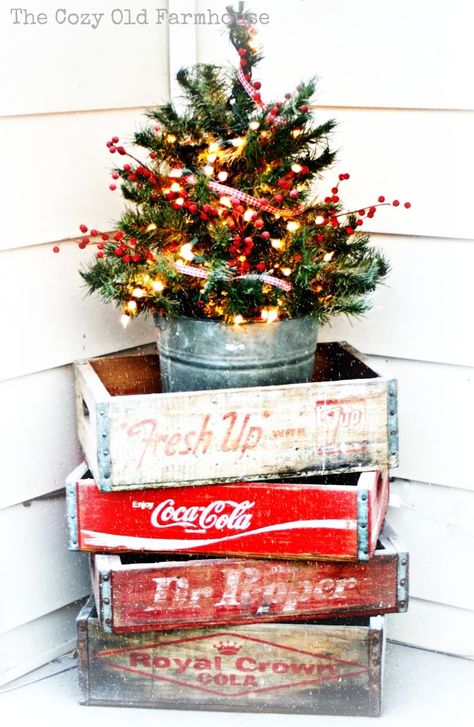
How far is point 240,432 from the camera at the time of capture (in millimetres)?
1926

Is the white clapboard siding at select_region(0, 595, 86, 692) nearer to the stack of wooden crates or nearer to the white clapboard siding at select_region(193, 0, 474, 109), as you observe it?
the stack of wooden crates

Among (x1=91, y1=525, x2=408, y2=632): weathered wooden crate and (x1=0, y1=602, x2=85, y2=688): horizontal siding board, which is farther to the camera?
(x1=0, y1=602, x2=85, y2=688): horizontal siding board

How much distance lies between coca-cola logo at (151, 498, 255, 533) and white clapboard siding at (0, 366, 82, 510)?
0.33 m

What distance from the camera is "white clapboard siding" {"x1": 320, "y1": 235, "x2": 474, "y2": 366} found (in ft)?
7.16

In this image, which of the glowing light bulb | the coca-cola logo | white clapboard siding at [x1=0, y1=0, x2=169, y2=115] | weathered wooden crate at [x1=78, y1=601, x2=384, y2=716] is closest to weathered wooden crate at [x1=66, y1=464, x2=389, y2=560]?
the coca-cola logo

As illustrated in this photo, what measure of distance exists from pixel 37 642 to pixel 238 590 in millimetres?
516

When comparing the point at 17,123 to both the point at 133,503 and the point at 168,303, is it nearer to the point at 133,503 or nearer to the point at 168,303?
the point at 168,303

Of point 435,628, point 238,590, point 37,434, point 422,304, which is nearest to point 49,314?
point 37,434

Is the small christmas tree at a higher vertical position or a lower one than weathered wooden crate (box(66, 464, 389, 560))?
higher

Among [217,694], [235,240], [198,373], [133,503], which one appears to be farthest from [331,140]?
[217,694]

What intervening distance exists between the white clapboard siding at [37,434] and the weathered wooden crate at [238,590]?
0.82 feet

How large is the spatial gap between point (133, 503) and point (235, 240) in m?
0.50

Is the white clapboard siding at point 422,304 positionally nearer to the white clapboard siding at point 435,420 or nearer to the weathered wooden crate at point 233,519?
the white clapboard siding at point 435,420

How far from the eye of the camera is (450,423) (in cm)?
225
